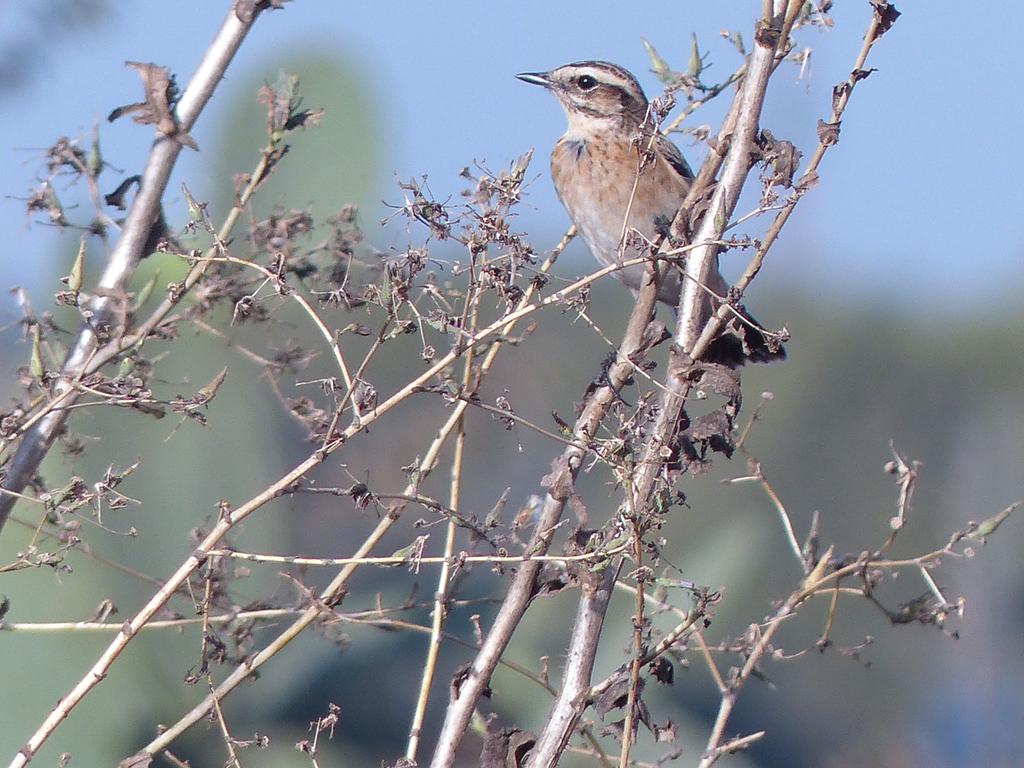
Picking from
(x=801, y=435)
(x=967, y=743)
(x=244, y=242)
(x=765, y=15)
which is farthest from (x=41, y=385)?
(x=801, y=435)

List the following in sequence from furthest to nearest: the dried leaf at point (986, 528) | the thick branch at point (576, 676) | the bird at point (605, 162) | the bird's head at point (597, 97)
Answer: the bird's head at point (597, 97)
the bird at point (605, 162)
the dried leaf at point (986, 528)
the thick branch at point (576, 676)

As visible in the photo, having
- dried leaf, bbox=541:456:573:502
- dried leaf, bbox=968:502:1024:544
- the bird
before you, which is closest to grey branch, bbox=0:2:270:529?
dried leaf, bbox=541:456:573:502

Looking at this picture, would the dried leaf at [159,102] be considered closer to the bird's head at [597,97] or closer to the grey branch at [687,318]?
the grey branch at [687,318]

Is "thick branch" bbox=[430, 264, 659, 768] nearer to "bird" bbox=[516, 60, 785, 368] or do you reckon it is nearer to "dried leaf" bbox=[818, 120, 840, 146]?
"dried leaf" bbox=[818, 120, 840, 146]

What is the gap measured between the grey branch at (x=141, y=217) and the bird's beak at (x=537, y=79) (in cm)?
194

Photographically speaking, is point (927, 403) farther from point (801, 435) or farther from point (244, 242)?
point (244, 242)

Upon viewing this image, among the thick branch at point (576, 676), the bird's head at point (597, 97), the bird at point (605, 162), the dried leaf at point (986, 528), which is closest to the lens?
the thick branch at point (576, 676)

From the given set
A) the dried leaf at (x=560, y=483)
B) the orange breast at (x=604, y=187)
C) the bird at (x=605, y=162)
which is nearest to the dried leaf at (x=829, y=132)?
the dried leaf at (x=560, y=483)

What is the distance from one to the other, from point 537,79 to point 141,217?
83.5 inches

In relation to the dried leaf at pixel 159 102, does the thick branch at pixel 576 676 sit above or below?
below

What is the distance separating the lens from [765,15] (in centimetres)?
146

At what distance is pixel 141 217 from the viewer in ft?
5.34

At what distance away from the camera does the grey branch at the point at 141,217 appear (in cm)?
152

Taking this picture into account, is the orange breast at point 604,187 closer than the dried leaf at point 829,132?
No
